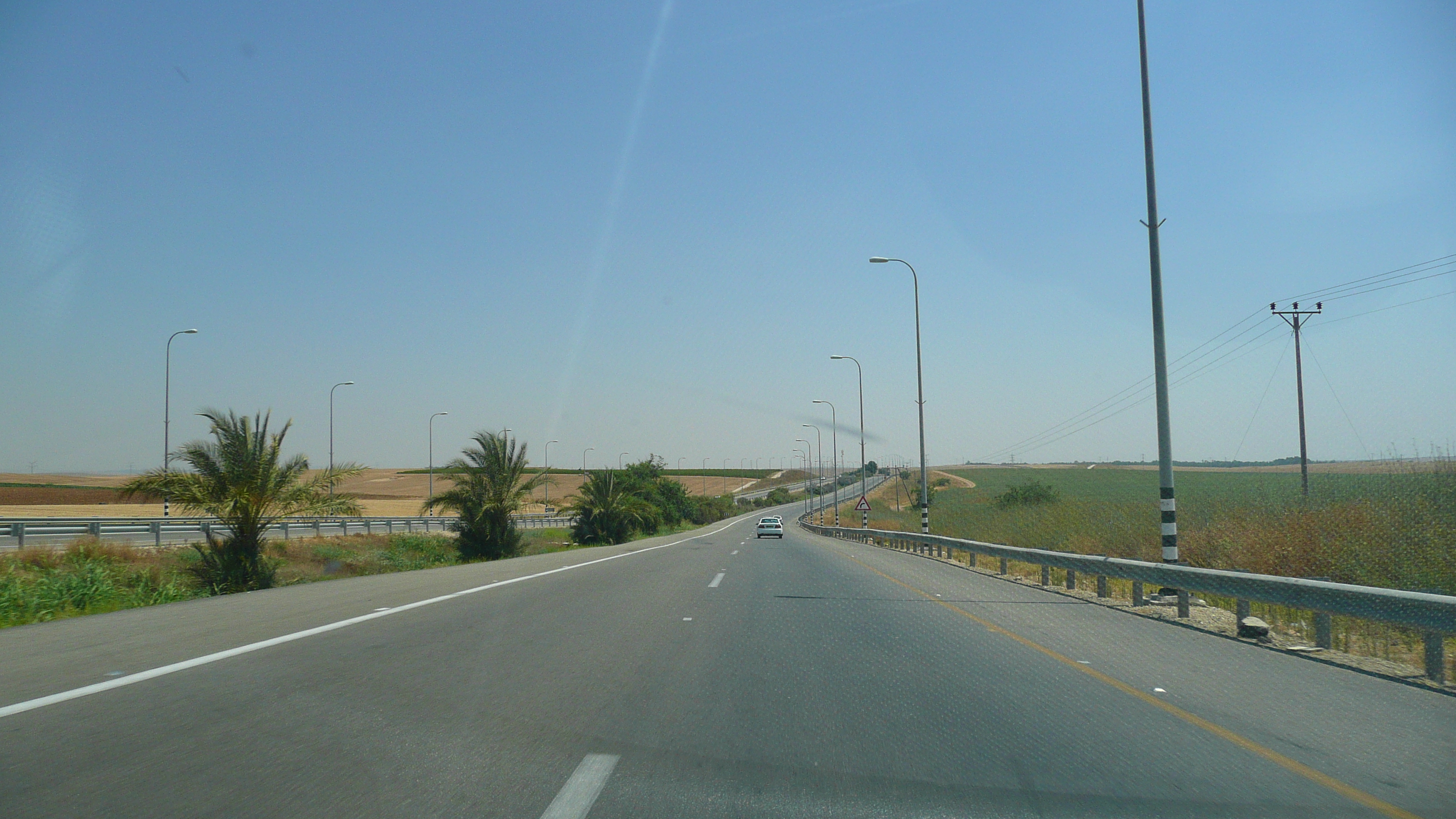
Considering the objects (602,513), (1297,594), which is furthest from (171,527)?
(1297,594)

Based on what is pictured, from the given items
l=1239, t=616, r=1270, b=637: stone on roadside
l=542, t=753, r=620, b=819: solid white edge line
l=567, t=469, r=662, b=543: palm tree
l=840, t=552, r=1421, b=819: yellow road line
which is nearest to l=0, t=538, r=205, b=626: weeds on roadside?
l=542, t=753, r=620, b=819: solid white edge line

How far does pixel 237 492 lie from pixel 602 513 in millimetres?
35991

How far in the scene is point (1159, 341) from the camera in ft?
50.5

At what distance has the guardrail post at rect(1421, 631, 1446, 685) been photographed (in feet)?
26.6

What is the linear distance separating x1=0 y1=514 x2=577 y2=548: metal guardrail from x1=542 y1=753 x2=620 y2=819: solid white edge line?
1876 centimetres

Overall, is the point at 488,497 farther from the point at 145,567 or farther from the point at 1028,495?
the point at 1028,495

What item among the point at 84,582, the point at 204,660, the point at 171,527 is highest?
the point at 204,660

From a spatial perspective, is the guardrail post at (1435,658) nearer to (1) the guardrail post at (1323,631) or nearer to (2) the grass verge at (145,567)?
(1) the guardrail post at (1323,631)

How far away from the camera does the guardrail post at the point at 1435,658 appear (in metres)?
8.11

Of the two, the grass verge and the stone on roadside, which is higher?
the stone on roadside

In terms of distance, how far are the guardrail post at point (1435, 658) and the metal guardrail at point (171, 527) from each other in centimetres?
2178

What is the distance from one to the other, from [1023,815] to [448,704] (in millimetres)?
4137

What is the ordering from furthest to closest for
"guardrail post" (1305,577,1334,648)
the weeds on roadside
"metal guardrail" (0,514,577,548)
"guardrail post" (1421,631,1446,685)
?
"metal guardrail" (0,514,577,548) → the weeds on roadside → "guardrail post" (1305,577,1334,648) → "guardrail post" (1421,631,1446,685)

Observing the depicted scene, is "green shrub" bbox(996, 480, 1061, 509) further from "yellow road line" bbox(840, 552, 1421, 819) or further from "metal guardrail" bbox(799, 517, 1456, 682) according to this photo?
"yellow road line" bbox(840, 552, 1421, 819)
